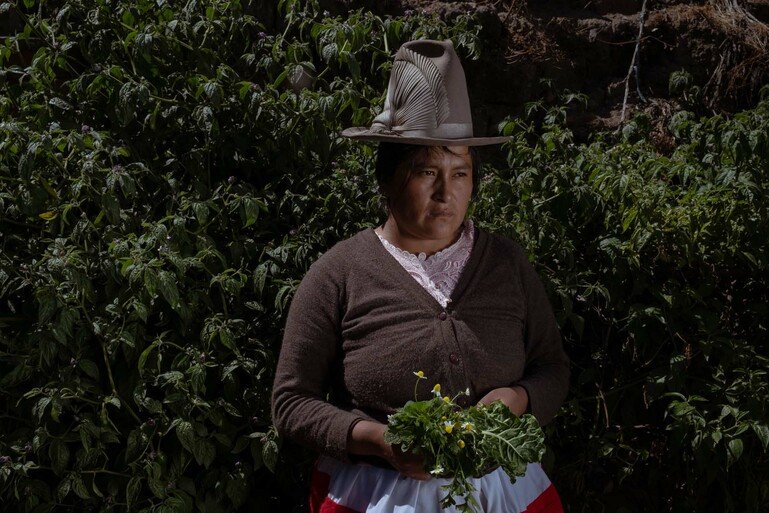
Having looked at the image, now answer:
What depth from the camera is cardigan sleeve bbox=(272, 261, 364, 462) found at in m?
2.53

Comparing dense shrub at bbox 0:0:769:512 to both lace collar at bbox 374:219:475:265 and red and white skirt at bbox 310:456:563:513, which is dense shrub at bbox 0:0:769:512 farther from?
lace collar at bbox 374:219:475:265

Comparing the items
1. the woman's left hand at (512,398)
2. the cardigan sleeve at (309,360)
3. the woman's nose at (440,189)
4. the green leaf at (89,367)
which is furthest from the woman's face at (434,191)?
the green leaf at (89,367)

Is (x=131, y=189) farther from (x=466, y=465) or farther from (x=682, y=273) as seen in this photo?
(x=682, y=273)

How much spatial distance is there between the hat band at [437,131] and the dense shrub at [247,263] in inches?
27.8

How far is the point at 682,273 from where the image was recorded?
335cm

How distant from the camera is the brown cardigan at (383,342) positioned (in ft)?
8.23

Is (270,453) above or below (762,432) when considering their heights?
below

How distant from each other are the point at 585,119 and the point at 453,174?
199cm

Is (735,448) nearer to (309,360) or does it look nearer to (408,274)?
(408,274)

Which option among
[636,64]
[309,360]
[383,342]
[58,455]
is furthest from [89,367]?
[636,64]

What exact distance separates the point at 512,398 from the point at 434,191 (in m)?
0.52

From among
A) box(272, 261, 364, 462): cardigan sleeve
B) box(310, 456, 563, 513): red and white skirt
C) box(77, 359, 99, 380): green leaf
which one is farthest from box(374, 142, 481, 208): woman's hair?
box(77, 359, 99, 380): green leaf

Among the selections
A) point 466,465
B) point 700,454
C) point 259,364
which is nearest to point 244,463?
point 259,364

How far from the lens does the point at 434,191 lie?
2.56 metres
